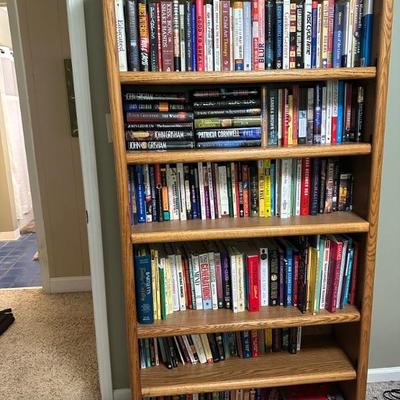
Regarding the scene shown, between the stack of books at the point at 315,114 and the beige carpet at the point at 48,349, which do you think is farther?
the beige carpet at the point at 48,349

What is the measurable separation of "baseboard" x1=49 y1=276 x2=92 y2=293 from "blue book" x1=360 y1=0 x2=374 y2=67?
2329 millimetres

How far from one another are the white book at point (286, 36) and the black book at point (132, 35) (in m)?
0.45

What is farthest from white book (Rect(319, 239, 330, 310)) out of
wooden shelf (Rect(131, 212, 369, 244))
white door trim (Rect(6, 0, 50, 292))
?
white door trim (Rect(6, 0, 50, 292))

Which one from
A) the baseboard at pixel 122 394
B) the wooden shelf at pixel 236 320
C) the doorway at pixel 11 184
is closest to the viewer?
the wooden shelf at pixel 236 320

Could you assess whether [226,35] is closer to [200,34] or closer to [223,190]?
[200,34]

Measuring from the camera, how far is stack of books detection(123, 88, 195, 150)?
1.25m

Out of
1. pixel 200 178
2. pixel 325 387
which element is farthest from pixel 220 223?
pixel 325 387

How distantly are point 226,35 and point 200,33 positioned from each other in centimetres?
8

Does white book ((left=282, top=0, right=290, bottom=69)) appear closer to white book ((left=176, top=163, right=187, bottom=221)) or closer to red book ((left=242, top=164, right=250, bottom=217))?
red book ((left=242, top=164, right=250, bottom=217))

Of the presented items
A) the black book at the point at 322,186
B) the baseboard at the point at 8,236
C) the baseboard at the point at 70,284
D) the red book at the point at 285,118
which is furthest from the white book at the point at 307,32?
the baseboard at the point at 8,236

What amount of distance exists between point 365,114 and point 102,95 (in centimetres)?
92

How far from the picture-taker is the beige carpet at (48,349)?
1848 mm

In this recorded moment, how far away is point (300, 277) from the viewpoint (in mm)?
1407

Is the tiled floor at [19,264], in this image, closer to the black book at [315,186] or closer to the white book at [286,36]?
the black book at [315,186]
